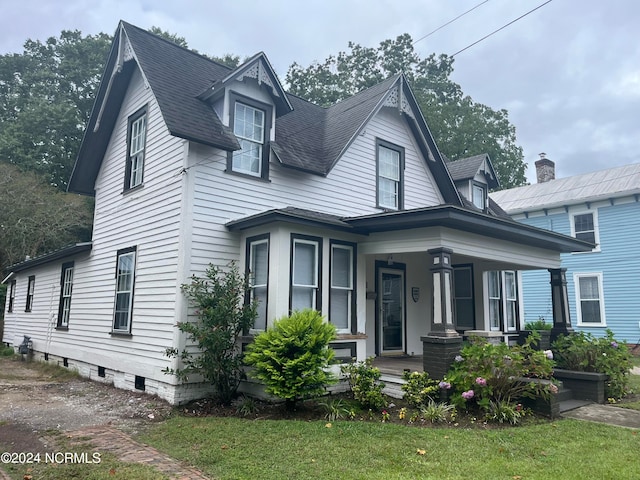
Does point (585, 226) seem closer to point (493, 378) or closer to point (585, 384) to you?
point (585, 384)

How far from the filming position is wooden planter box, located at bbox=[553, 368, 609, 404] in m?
8.69

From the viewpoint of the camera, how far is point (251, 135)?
10.1 m

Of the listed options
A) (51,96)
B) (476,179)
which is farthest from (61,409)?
(51,96)

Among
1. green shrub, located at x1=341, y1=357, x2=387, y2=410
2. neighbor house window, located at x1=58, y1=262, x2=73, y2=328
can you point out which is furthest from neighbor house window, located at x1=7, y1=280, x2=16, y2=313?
green shrub, located at x1=341, y1=357, x2=387, y2=410

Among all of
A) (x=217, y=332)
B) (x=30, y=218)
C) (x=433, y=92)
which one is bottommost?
(x=217, y=332)

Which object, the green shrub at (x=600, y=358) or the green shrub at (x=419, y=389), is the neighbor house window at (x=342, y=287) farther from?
the green shrub at (x=600, y=358)

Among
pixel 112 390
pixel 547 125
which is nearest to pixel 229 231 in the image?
pixel 112 390

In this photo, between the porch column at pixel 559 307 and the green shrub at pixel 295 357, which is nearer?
the green shrub at pixel 295 357

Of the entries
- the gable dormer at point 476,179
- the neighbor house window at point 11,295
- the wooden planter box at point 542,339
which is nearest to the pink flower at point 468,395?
the wooden planter box at point 542,339

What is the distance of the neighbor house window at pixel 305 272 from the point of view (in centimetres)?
868

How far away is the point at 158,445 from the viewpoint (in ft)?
19.3

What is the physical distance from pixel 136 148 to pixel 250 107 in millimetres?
2954

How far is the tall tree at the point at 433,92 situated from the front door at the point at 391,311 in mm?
23190

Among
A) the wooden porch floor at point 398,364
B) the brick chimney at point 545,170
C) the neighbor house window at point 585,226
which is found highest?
the brick chimney at point 545,170
